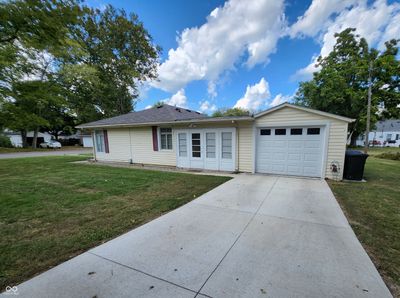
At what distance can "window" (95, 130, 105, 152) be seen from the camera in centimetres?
1231

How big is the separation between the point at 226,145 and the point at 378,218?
5663 mm

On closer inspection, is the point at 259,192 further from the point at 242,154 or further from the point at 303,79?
the point at 303,79

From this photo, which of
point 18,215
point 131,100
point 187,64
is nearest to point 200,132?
point 18,215

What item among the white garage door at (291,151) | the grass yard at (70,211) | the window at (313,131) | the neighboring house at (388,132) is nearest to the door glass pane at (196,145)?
→ the grass yard at (70,211)

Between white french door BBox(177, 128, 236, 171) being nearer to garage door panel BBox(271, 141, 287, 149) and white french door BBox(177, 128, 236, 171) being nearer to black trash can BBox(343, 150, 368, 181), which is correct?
garage door panel BBox(271, 141, 287, 149)

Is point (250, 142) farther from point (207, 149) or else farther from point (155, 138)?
point (155, 138)

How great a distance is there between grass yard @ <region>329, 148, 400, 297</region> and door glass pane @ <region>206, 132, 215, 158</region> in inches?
193

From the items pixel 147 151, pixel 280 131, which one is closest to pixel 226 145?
pixel 280 131

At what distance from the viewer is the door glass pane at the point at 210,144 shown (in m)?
8.79

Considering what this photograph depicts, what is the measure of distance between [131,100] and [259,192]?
2380 cm

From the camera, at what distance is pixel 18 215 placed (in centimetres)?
392

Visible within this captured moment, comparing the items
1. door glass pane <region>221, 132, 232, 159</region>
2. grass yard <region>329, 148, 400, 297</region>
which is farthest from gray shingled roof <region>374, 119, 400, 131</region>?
door glass pane <region>221, 132, 232, 159</region>

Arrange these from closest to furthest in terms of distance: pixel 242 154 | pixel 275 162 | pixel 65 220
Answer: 1. pixel 65 220
2. pixel 275 162
3. pixel 242 154

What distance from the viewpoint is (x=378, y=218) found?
3715mm
